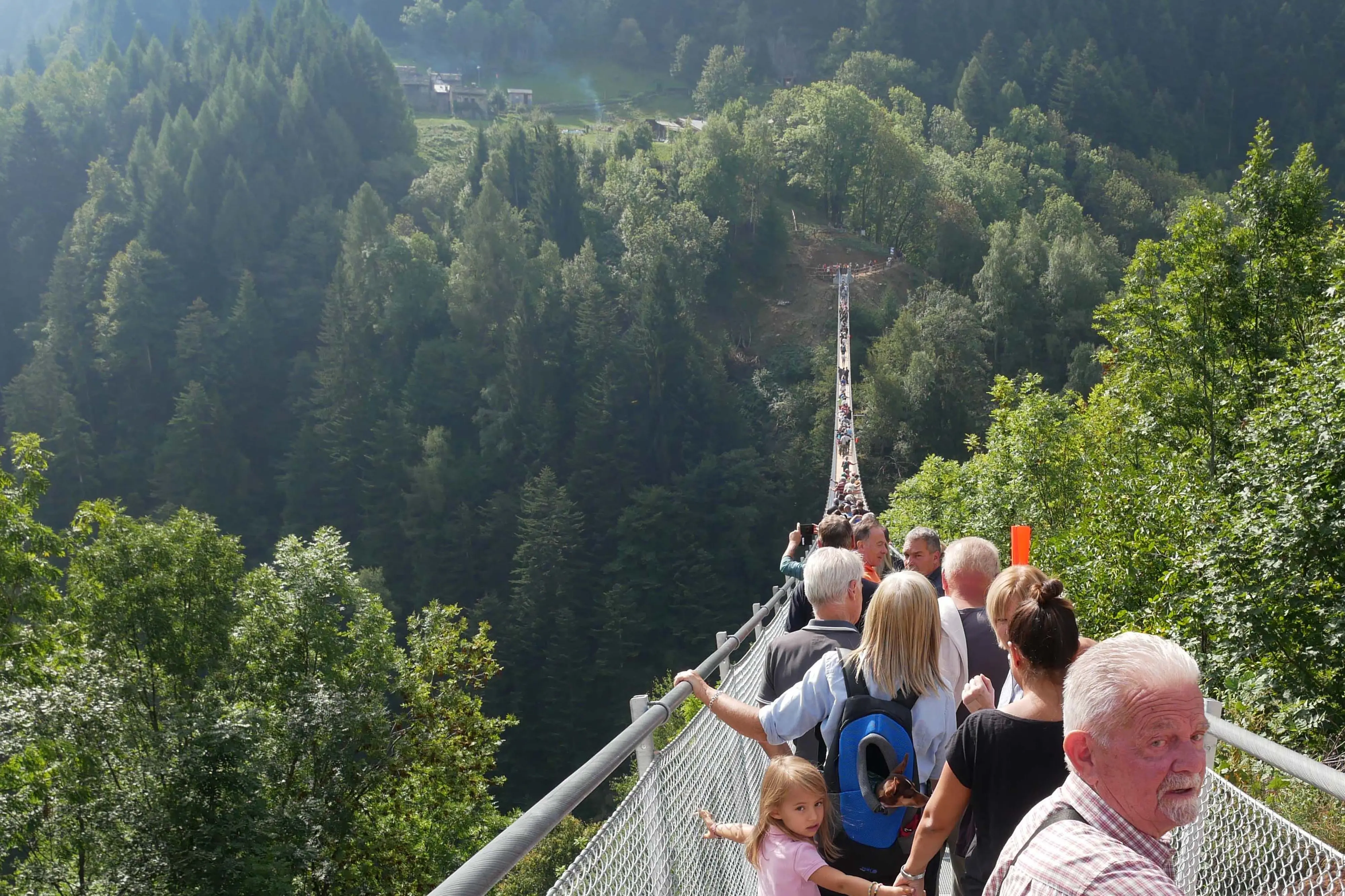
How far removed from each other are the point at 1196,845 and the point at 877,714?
909 millimetres

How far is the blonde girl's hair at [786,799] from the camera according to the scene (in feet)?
7.55

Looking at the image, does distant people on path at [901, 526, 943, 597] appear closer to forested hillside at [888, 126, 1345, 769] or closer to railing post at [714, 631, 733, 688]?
railing post at [714, 631, 733, 688]

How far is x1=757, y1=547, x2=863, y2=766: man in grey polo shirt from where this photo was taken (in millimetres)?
2809

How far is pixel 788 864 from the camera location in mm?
2342

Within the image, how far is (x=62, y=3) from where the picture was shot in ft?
452

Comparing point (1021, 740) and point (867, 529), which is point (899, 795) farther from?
point (867, 529)

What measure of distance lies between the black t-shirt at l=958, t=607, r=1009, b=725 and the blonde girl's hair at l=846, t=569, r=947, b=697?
57 centimetres

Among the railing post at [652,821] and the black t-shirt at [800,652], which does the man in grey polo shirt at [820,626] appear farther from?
the railing post at [652,821]

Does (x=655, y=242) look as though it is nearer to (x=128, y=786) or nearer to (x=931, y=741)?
(x=128, y=786)

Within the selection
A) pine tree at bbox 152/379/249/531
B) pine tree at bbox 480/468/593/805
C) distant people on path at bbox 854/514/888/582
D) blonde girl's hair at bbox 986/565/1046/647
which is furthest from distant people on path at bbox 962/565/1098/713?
pine tree at bbox 152/379/249/531

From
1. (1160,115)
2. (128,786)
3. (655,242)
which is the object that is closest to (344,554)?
(128,786)

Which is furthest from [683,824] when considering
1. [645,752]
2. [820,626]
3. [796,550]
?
[796,550]

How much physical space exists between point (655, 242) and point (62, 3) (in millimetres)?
124489

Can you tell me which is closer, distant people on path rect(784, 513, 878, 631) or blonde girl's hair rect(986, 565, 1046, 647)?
blonde girl's hair rect(986, 565, 1046, 647)
